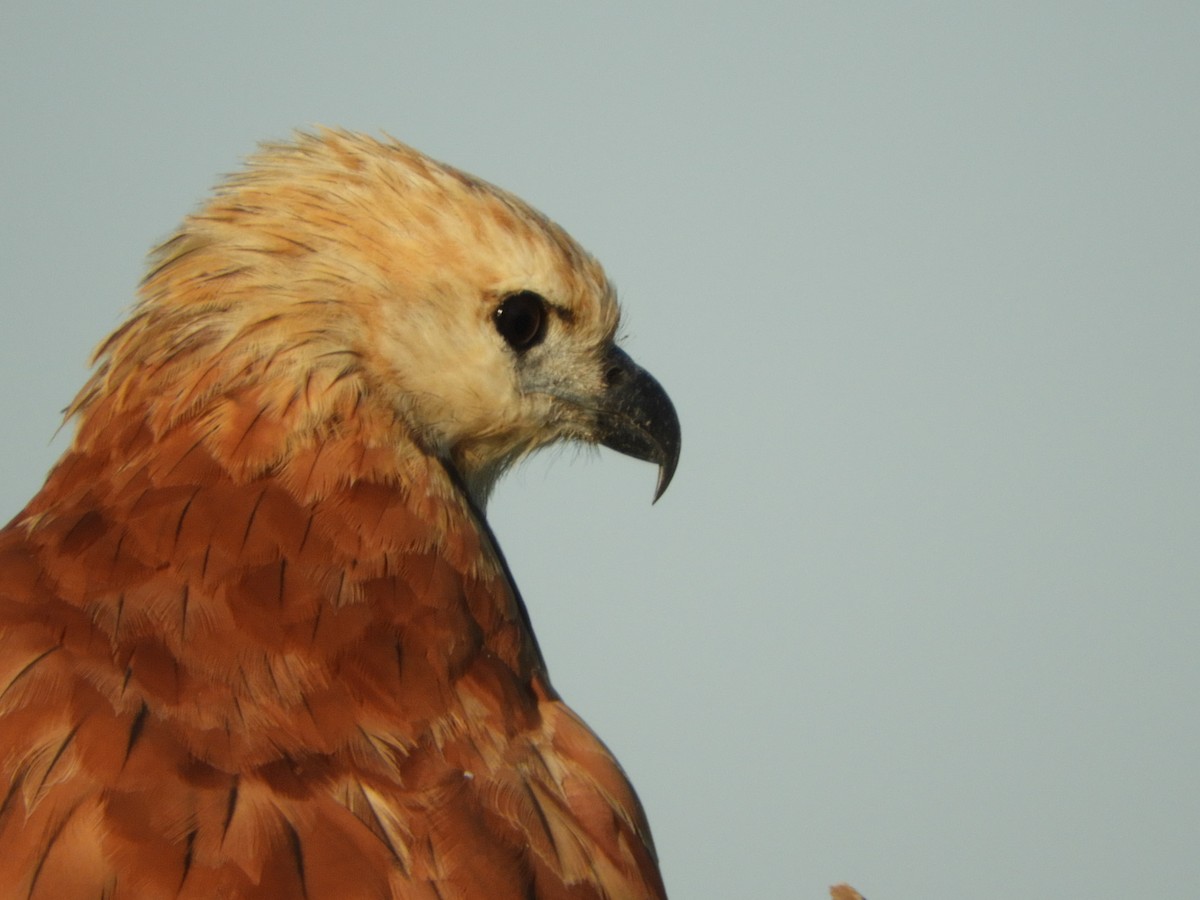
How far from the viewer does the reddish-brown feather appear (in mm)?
2586

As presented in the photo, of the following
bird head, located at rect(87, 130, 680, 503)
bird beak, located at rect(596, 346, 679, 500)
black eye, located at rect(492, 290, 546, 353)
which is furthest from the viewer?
bird beak, located at rect(596, 346, 679, 500)

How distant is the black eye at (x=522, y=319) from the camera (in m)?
4.00

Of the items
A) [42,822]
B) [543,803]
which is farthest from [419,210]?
[42,822]

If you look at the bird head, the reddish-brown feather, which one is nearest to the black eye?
the bird head

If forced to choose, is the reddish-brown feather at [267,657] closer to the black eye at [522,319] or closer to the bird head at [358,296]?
the bird head at [358,296]

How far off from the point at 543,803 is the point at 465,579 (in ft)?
2.12

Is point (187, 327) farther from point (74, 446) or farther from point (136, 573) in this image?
point (136, 573)

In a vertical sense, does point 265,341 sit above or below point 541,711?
above

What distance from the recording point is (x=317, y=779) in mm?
2773

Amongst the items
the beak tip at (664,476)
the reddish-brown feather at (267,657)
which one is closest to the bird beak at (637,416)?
the beak tip at (664,476)

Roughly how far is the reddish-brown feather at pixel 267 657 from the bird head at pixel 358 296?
0.01 metres

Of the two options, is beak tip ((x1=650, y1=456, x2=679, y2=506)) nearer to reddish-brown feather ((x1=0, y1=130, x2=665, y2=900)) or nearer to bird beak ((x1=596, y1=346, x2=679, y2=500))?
bird beak ((x1=596, y1=346, x2=679, y2=500))

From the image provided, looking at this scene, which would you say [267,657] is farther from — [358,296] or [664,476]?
[664,476]

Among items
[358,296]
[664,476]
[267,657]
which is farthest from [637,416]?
[267,657]
